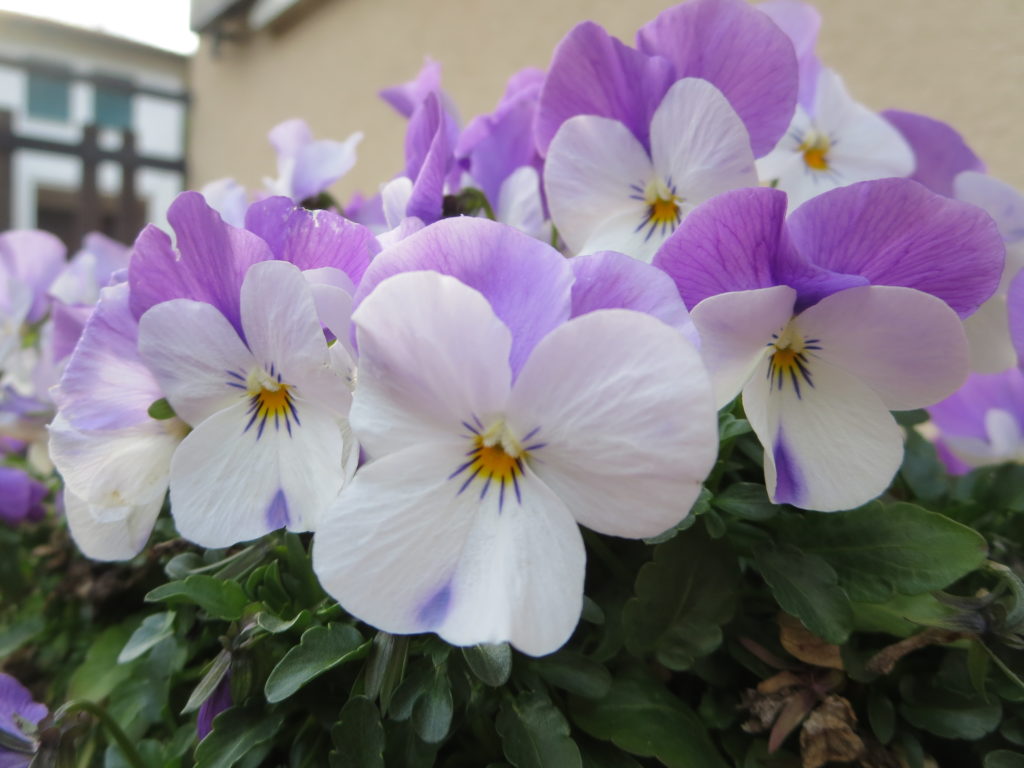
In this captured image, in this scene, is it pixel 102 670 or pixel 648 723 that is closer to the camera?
pixel 648 723

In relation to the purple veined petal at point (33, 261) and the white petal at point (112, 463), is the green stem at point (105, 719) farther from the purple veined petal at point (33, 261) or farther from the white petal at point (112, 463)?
the purple veined petal at point (33, 261)

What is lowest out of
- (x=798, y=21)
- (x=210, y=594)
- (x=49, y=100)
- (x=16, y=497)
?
(x=49, y=100)

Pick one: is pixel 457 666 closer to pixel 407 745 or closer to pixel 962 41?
pixel 407 745

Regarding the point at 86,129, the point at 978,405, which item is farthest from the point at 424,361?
the point at 86,129

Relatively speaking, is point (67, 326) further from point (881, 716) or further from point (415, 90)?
point (881, 716)

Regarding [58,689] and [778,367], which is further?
[58,689]

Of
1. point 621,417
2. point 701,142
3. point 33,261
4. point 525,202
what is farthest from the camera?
point 33,261

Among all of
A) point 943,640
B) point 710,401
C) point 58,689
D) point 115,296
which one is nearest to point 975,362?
point 943,640
